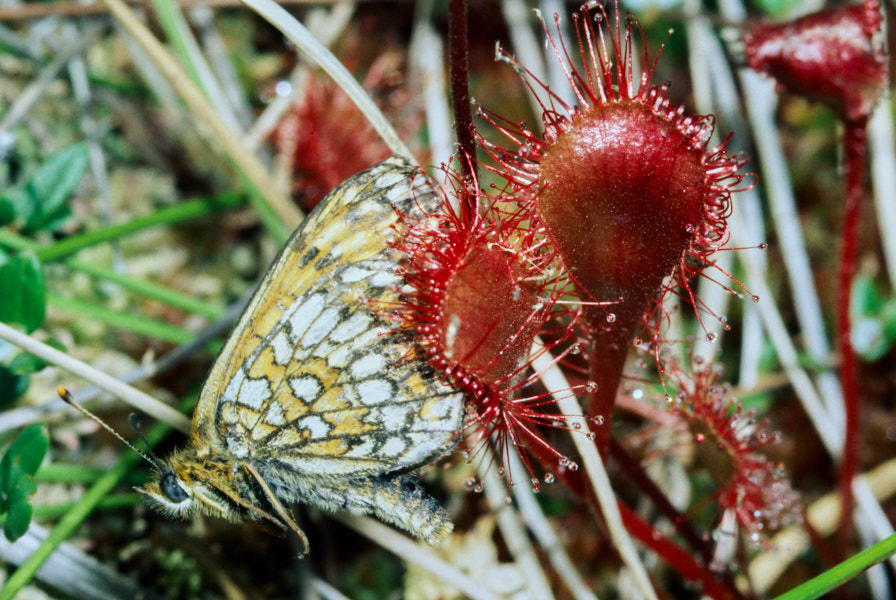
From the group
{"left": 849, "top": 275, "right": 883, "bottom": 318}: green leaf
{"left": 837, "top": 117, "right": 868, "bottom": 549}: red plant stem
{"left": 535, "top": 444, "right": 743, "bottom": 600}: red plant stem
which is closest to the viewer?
{"left": 535, "top": 444, "right": 743, "bottom": 600}: red plant stem

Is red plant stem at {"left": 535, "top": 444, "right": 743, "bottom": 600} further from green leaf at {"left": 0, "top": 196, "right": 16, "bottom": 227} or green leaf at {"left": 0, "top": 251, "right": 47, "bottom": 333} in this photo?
green leaf at {"left": 0, "top": 196, "right": 16, "bottom": 227}

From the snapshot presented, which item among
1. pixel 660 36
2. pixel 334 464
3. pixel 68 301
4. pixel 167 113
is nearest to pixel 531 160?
pixel 334 464

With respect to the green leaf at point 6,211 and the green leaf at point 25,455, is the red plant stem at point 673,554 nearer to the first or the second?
the green leaf at point 25,455

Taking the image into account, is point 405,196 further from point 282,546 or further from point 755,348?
point 755,348

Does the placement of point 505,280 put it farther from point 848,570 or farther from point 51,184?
point 51,184

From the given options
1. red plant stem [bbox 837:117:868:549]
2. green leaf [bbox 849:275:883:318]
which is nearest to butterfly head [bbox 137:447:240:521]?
red plant stem [bbox 837:117:868:549]

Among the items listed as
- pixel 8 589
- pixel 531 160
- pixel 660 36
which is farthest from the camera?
pixel 660 36

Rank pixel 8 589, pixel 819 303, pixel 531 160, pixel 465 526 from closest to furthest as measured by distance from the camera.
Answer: pixel 531 160 < pixel 8 589 < pixel 465 526 < pixel 819 303
